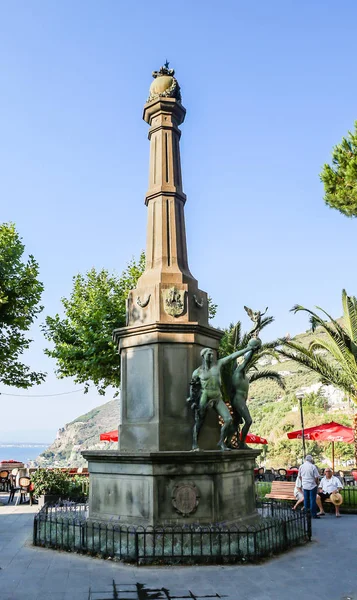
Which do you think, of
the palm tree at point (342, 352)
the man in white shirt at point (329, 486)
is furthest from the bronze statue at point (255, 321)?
the palm tree at point (342, 352)

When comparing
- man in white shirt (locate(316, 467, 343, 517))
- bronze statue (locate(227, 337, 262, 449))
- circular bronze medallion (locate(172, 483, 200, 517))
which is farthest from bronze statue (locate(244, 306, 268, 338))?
man in white shirt (locate(316, 467, 343, 517))

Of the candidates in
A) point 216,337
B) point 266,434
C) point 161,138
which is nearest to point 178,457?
point 216,337

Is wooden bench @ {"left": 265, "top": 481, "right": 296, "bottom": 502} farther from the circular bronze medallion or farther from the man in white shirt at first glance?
the circular bronze medallion

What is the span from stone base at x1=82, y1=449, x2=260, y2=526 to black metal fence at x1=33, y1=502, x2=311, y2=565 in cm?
24

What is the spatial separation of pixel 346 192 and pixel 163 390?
918 cm

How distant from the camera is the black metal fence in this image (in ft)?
26.8

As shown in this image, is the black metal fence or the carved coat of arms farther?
the carved coat of arms

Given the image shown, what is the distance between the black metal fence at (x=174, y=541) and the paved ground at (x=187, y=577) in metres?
0.21

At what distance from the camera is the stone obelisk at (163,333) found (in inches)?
409

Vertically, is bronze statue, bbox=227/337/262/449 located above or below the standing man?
above

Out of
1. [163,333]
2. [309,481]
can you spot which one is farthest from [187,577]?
[309,481]

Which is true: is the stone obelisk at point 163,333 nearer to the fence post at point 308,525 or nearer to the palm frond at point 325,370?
the fence post at point 308,525

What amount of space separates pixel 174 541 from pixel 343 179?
11.8 meters

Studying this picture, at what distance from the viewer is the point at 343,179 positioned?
53.0 ft
